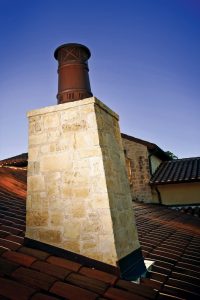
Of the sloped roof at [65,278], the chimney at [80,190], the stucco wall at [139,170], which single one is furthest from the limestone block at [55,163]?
the stucco wall at [139,170]

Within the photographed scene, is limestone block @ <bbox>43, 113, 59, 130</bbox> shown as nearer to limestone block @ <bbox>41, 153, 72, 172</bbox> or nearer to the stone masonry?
the stone masonry

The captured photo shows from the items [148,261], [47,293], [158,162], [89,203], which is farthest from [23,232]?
[158,162]

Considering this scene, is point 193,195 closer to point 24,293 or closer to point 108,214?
point 108,214

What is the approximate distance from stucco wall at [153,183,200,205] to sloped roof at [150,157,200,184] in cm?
56

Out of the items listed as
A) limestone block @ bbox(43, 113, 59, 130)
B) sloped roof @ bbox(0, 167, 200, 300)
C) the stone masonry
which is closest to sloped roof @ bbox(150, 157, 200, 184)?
sloped roof @ bbox(0, 167, 200, 300)

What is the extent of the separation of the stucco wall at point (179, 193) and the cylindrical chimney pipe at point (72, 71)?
43.4 ft

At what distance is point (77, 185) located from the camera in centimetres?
291

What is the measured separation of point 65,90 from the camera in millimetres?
3832

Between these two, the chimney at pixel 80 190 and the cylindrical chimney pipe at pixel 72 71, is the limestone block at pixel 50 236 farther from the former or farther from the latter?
the cylindrical chimney pipe at pixel 72 71

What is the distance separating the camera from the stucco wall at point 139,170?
626 inches

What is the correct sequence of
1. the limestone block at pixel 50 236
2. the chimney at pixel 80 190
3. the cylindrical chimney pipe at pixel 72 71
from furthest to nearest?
1. the cylindrical chimney pipe at pixel 72 71
2. the limestone block at pixel 50 236
3. the chimney at pixel 80 190

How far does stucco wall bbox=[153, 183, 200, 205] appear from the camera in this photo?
51.0 feet

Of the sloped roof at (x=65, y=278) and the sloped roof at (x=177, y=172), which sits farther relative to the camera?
the sloped roof at (x=177, y=172)

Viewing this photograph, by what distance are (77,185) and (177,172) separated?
14609 mm
